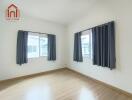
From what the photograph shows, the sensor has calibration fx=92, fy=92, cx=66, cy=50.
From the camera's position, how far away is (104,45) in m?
2.81

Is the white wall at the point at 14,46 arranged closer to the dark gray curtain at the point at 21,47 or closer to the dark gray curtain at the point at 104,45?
the dark gray curtain at the point at 21,47

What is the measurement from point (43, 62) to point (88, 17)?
2782mm

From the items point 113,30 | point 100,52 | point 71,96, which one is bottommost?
→ point 71,96

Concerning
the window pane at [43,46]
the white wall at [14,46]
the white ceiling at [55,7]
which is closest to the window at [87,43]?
the white ceiling at [55,7]

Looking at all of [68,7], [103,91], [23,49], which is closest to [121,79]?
[103,91]

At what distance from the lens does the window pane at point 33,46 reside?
397 cm

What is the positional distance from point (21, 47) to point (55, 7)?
1.98 m

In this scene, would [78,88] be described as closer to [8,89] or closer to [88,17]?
[8,89]

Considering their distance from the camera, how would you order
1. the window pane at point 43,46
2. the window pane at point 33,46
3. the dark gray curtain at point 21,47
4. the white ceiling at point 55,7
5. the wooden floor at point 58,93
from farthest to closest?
1. the window pane at point 43,46
2. the window pane at point 33,46
3. the dark gray curtain at point 21,47
4. the white ceiling at point 55,7
5. the wooden floor at point 58,93

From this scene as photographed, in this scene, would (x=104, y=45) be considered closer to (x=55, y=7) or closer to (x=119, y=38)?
(x=119, y=38)

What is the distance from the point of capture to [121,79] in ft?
8.13

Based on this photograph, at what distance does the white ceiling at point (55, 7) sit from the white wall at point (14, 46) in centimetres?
45

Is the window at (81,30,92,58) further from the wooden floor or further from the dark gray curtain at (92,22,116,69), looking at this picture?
the wooden floor

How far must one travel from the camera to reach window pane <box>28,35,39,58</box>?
13.0ft
